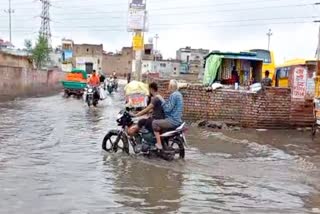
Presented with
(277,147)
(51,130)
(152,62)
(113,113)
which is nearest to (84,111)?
(113,113)

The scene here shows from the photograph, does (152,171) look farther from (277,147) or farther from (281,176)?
(277,147)

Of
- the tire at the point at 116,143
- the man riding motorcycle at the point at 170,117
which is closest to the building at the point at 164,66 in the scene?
the tire at the point at 116,143

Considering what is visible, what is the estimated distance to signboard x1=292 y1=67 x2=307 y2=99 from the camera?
19361mm

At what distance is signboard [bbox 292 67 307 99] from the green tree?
54.8 m

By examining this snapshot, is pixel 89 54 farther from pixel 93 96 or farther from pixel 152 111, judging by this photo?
pixel 152 111

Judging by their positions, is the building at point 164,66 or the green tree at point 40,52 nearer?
the green tree at point 40,52

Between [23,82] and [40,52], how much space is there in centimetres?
3184

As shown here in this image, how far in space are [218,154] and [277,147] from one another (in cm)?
250

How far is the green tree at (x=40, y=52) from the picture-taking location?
236 feet

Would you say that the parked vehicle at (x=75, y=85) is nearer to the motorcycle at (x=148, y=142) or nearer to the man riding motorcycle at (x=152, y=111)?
the motorcycle at (x=148, y=142)

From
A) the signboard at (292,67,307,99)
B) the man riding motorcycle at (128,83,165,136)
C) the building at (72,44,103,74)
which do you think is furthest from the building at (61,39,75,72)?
the man riding motorcycle at (128,83,165,136)

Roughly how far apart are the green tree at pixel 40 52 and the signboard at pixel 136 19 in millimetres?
45210

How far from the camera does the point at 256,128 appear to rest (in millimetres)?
19016

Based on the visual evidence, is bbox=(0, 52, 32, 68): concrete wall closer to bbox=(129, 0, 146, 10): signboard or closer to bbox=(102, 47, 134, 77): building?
bbox=(129, 0, 146, 10): signboard
